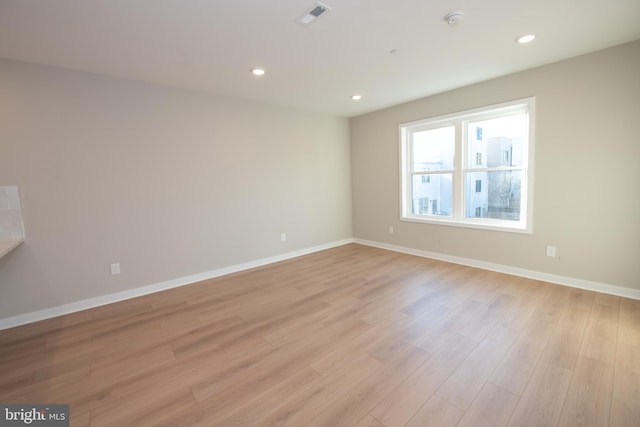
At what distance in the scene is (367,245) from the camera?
5562 millimetres

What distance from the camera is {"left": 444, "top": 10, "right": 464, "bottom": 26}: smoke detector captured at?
2.14 m

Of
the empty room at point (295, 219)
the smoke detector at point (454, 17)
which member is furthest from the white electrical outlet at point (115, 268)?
the smoke detector at point (454, 17)

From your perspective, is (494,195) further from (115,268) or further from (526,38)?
(115,268)

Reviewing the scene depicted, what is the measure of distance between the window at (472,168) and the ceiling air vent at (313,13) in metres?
2.79

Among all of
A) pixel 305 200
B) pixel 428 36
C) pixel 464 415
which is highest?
pixel 428 36

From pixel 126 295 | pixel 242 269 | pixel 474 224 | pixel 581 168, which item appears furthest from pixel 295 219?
pixel 581 168

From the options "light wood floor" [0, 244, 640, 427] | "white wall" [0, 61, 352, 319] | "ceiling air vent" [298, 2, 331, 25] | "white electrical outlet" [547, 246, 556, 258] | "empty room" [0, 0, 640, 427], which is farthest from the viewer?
"white electrical outlet" [547, 246, 556, 258]

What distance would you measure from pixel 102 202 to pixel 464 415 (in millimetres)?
3852

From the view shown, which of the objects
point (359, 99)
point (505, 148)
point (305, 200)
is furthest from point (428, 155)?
point (305, 200)

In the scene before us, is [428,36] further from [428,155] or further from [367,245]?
[367,245]

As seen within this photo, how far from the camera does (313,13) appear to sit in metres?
2.08

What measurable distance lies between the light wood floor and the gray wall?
0.42 m

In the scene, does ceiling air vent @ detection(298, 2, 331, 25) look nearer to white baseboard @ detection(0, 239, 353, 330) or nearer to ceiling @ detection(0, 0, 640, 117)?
ceiling @ detection(0, 0, 640, 117)

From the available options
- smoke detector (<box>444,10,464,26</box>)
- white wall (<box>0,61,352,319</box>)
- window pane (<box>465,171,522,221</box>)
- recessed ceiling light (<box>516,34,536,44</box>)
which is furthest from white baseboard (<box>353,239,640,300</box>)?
smoke detector (<box>444,10,464,26</box>)
